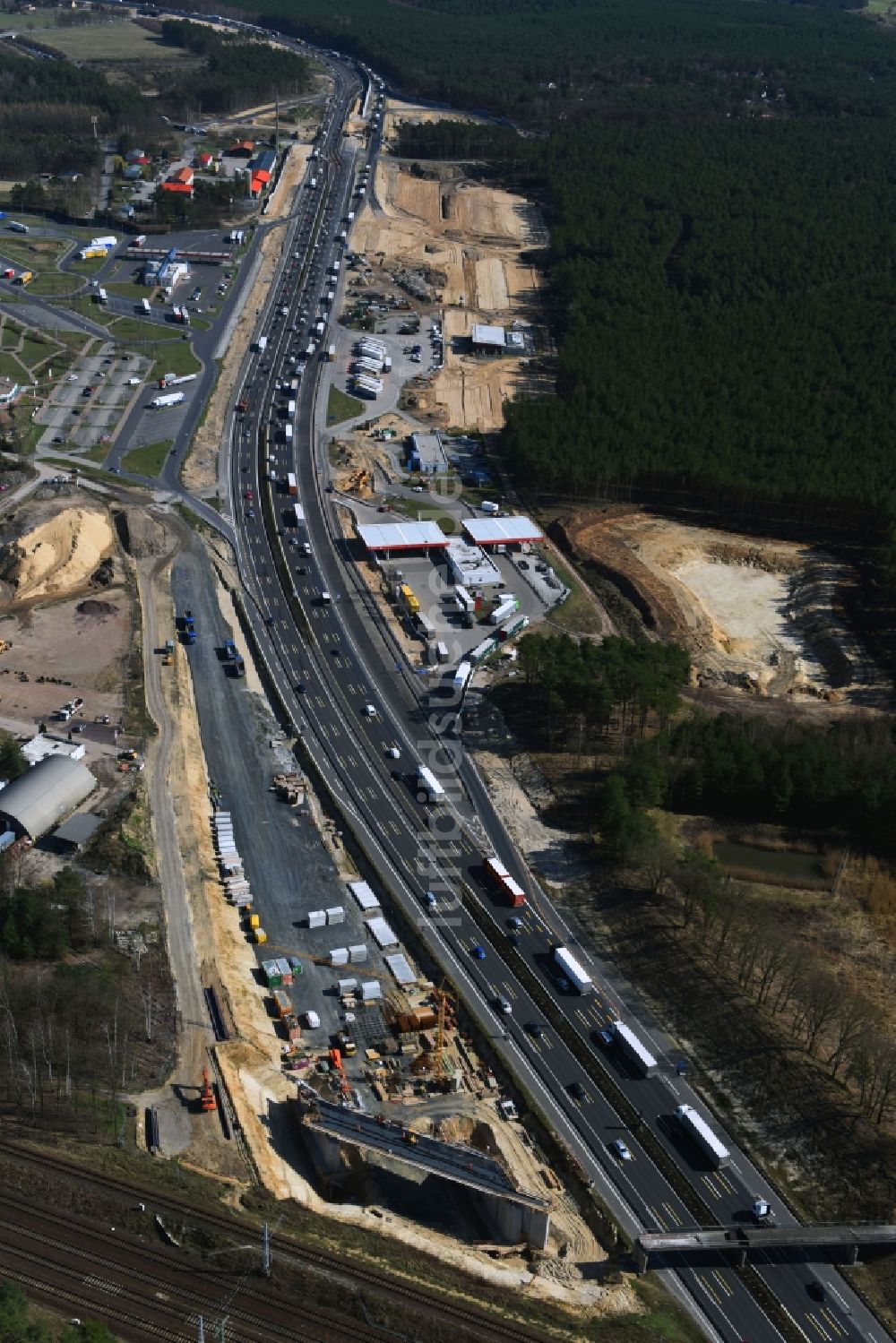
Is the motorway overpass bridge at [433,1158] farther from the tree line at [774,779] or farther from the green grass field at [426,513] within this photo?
the green grass field at [426,513]

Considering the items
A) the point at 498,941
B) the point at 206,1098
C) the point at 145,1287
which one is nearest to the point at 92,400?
the point at 498,941

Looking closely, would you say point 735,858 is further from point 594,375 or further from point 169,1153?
point 594,375

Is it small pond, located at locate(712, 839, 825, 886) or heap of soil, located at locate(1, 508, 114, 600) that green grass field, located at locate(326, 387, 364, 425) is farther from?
small pond, located at locate(712, 839, 825, 886)

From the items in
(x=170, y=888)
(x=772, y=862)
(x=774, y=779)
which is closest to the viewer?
(x=170, y=888)

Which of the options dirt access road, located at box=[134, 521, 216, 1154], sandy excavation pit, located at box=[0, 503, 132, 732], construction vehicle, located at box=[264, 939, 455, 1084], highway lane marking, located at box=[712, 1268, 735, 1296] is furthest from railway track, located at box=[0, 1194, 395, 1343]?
sandy excavation pit, located at box=[0, 503, 132, 732]

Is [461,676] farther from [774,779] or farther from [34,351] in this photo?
[34,351]
